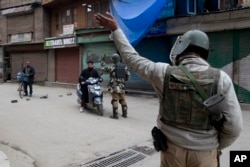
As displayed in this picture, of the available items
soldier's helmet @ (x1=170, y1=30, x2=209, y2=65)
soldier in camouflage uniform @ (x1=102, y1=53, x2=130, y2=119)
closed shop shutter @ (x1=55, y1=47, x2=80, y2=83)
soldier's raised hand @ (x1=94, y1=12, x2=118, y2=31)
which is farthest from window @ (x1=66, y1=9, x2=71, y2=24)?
soldier's helmet @ (x1=170, y1=30, x2=209, y2=65)

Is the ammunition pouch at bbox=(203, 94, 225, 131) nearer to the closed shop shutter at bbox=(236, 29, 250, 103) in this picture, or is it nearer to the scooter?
the scooter

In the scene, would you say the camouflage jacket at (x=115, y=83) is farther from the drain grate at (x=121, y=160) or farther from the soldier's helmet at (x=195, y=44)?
the soldier's helmet at (x=195, y=44)

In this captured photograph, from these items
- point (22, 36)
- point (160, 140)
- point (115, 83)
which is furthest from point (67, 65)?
point (160, 140)

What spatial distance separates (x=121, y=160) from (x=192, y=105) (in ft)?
10.4

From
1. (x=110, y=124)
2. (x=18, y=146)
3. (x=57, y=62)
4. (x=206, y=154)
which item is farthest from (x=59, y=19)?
(x=206, y=154)

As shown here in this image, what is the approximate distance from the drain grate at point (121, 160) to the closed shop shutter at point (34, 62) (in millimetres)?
16588

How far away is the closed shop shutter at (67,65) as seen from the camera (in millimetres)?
18266

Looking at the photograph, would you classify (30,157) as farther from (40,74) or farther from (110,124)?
(40,74)

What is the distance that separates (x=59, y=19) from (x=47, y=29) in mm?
1297

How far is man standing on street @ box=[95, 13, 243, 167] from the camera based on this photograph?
2051 millimetres

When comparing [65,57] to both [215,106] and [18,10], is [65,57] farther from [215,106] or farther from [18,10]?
[215,106]

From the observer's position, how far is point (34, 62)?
21609mm

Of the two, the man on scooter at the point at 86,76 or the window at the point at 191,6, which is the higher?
the window at the point at 191,6

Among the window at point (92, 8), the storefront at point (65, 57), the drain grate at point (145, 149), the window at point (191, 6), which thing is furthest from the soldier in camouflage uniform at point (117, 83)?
the storefront at point (65, 57)
